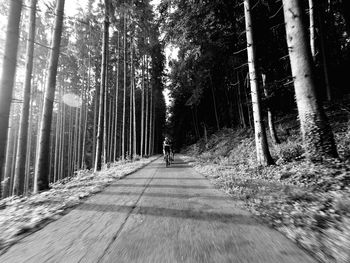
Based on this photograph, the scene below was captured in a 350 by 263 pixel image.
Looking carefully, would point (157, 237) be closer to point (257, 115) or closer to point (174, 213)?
point (174, 213)

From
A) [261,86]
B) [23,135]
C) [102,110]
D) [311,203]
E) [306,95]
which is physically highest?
[261,86]

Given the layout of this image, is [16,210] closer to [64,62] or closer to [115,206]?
[115,206]

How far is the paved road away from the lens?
1918mm

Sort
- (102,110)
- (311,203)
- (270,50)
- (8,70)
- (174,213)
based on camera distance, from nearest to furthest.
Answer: (311,203) < (174,213) < (8,70) < (270,50) < (102,110)

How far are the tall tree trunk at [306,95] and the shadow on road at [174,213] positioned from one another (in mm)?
3410

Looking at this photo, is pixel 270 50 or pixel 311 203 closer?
pixel 311 203

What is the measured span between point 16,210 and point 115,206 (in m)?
1.99

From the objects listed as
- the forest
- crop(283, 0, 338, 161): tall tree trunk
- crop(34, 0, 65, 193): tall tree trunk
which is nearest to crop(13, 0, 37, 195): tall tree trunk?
the forest

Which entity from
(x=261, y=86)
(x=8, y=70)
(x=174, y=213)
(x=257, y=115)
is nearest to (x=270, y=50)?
(x=261, y=86)

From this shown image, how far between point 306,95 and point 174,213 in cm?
480

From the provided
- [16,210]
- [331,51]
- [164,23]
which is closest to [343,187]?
[16,210]

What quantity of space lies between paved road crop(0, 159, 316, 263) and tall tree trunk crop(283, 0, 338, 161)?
124 inches

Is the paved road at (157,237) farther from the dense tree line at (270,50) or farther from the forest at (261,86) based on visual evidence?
the dense tree line at (270,50)

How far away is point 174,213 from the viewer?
10.7 ft
